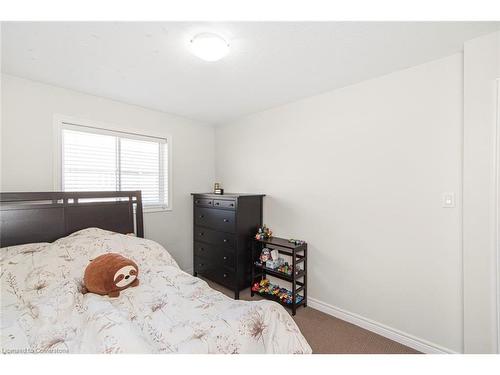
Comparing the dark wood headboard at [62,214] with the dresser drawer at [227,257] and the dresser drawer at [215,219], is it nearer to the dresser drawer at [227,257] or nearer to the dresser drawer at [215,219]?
the dresser drawer at [215,219]

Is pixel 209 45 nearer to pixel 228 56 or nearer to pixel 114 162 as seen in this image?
pixel 228 56

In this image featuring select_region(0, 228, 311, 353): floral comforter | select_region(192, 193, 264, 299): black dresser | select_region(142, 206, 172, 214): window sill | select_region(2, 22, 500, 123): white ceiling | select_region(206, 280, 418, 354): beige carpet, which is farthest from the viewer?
select_region(142, 206, 172, 214): window sill

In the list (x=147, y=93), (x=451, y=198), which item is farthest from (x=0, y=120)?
(x=451, y=198)

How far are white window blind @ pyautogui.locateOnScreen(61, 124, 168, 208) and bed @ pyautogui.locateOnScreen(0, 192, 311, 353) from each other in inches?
13.1

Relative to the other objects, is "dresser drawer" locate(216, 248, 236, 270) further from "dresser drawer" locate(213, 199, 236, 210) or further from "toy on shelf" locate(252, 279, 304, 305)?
"dresser drawer" locate(213, 199, 236, 210)

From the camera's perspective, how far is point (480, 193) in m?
1.47

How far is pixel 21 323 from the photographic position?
114 cm

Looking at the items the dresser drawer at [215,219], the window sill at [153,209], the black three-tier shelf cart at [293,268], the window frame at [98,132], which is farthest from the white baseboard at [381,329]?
the window frame at [98,132]

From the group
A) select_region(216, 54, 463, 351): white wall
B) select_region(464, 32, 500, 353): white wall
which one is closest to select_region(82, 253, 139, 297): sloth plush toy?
select_region(216, 54, 463, 351): white wall

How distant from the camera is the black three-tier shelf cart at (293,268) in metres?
2.35

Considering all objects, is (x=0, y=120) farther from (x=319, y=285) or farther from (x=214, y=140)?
(x=319, y=285)

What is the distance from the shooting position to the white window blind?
2293 millimetres

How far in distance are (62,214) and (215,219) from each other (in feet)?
5.08

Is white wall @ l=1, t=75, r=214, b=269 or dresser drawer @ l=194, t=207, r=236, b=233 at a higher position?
white wall @ l=1, t=75, r=214, b=269
